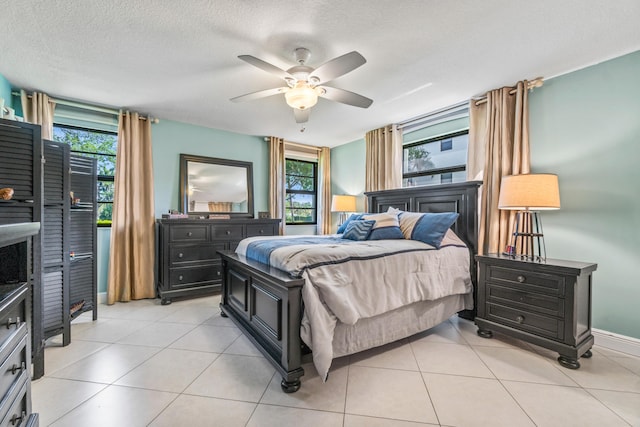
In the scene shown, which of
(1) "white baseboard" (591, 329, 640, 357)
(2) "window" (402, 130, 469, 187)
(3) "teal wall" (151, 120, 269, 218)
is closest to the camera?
(1) "white baseboard" (591, 329, 640, 357)

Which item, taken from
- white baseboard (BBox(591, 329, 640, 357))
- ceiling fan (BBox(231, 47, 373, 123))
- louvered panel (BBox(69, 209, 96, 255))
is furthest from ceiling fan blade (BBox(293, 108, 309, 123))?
white baseboard (BBox(591, 329, 640, 357))

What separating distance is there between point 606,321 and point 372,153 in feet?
10.6

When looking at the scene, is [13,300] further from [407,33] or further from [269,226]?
[269,226]

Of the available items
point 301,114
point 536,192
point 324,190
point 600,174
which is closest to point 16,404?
point 301,114

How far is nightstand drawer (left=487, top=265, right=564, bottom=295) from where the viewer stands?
2.08 m

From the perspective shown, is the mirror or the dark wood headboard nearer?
the dark wood headboard

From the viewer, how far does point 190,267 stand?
3.51 metres

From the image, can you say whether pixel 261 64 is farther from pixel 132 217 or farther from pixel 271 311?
pixel 132 217

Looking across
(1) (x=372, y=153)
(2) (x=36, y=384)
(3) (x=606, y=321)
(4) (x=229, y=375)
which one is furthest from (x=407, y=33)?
(2) (x=36, y=384)

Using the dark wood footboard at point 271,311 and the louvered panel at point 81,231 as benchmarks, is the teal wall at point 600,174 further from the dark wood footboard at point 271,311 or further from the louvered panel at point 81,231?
the louvered panel at point 81,231

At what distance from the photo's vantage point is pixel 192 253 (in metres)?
3.54

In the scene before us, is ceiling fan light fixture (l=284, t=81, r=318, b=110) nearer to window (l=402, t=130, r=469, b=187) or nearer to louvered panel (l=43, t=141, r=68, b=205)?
louvered panel (l=43, t=141, r=68, b=205)

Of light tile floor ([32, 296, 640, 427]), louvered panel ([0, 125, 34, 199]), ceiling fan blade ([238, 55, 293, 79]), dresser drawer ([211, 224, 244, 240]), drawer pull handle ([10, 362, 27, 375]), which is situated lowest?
light tile floor ([32, 296, 640, 427])

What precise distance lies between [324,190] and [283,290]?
12.4 ft
